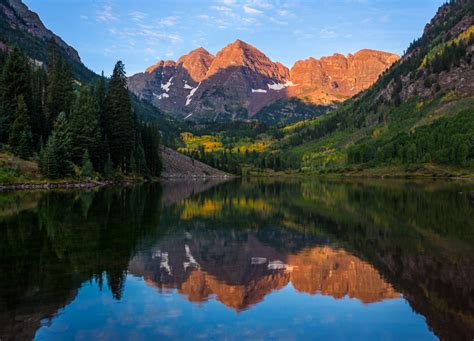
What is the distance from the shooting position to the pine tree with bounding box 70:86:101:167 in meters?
121

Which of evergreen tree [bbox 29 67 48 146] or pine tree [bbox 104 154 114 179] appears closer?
evergreen tree [bbox 29 67 48 146]

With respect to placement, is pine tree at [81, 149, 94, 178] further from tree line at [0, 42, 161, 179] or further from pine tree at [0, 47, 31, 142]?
pine tree at [0, 47, 31, 142]

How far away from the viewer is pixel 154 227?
147 feet

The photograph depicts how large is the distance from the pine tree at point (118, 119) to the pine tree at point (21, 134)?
2886cm

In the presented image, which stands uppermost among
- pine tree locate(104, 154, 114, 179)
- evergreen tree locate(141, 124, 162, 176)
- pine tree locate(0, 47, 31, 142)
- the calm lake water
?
pine tree locate(0, 47, 31, 142)

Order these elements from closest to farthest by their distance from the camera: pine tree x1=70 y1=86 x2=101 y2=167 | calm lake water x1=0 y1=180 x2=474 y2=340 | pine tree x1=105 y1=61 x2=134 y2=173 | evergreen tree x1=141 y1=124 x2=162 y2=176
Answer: calm lake water x1=0 y1=180 x2=474 y2=340 < pine tree x1=70 y1=86 x2=101 y2=167 < pine tree x1=105 y1=61 x2=134 y2=173 < evergreen tree x1=141 y1=124 x2=162 y2=176

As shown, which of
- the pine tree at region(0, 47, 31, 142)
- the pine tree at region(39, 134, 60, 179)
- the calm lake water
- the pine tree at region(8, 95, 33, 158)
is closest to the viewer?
the calm lake water

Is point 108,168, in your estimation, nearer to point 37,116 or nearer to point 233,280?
point 37,116

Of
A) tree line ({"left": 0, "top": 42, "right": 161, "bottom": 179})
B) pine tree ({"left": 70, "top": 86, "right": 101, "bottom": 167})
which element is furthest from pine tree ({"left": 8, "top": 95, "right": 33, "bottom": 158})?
pine tree ({"left": 70, "top": 86, "right": 101, "bottom": 167})

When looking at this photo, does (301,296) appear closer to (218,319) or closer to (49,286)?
(218,319)

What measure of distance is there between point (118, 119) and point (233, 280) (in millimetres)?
125687

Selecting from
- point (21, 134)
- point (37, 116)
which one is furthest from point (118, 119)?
point (21, 134)

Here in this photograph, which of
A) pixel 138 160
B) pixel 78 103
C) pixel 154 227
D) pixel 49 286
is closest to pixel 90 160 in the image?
pixel 78 103

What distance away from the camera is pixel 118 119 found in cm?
14312
